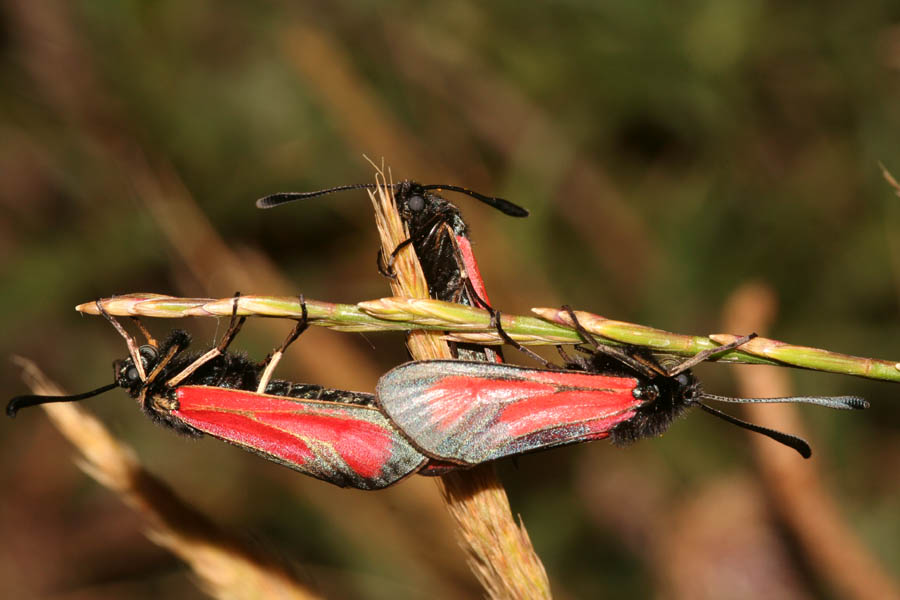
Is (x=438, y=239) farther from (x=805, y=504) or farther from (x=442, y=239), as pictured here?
(x=805, y=504)

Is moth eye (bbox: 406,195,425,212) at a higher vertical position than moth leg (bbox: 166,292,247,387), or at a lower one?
higher

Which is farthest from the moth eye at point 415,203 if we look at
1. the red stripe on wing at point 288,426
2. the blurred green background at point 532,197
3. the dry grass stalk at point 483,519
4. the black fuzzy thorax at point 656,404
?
the blurred green background at point 532,197

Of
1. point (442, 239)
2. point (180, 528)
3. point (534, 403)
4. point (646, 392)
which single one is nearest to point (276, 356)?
point (180, 528)

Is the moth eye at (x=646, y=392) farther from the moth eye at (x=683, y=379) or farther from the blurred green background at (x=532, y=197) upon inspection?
the blurred green background at (x=532, y=197)

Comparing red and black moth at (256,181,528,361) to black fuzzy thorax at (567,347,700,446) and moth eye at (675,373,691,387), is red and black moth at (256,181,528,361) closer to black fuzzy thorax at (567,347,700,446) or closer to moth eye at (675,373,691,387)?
black fuzzy thorax at (567,347,700,446)

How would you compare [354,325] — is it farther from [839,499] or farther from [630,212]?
[839,499]

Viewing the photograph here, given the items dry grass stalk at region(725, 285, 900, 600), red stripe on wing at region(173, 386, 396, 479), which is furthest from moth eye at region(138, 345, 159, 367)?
dry grass stalk at region(725, 285, 900, 600)
